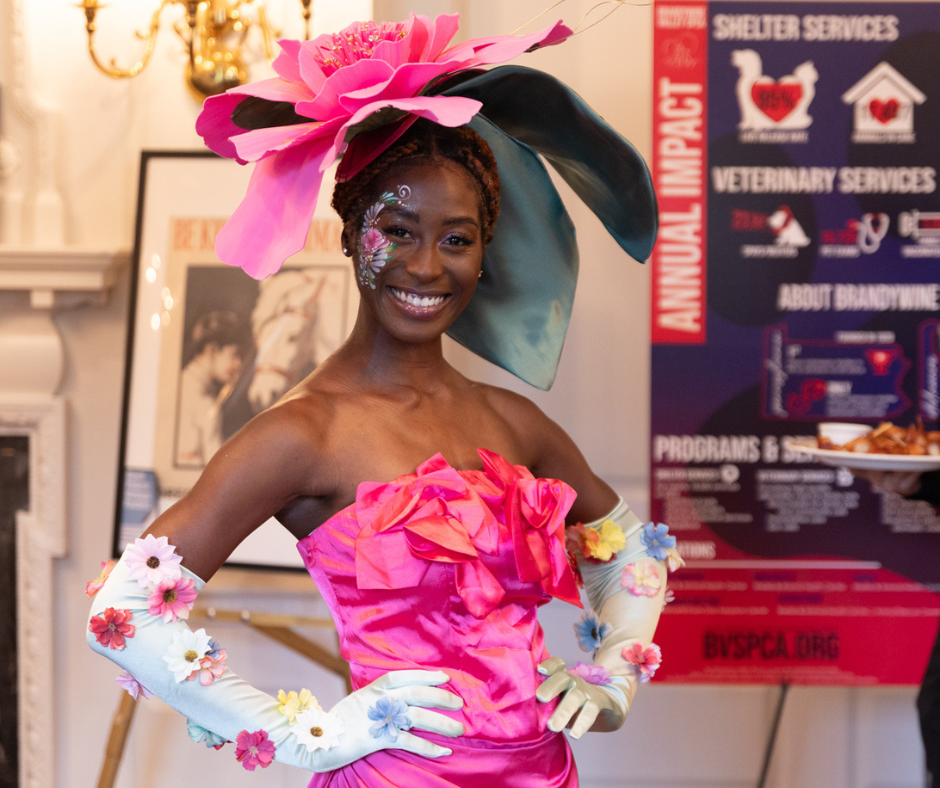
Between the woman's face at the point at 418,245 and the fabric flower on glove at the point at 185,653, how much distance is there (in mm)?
420

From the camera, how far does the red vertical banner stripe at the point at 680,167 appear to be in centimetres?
199

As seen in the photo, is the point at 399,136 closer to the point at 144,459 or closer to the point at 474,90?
the point at 474,90

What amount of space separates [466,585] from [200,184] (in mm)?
1269

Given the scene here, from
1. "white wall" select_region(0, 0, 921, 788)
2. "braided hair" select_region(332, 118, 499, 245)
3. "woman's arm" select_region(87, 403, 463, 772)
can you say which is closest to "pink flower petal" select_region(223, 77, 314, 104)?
"braided hair" select_region(332, 118, 499, 245)

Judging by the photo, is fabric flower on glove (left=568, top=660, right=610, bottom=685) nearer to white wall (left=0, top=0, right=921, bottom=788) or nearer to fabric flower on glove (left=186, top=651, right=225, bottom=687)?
fabric flower on glove (left=186, top=651, right=225, bottom=687)

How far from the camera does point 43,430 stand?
2.12 m

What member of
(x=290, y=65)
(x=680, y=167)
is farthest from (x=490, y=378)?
(x=290, y=65)

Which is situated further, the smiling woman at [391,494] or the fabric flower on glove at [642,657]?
the fabric flower on glove at [642,657]

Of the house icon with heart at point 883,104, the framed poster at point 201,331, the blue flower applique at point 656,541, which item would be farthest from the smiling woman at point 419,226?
the house icon with heart at point 883,104

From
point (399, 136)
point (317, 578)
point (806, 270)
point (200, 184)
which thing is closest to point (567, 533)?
point (317, 578)

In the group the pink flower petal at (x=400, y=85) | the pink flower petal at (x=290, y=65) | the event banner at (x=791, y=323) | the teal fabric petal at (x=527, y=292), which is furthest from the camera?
the event banner at (x=791, y=323)

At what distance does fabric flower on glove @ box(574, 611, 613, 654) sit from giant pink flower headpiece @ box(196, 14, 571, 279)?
72cm

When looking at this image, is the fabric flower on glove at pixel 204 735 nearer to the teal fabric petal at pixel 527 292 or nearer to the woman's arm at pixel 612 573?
the woman's arm at pixel 612 573

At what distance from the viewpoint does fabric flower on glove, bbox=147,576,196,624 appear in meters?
1.01
